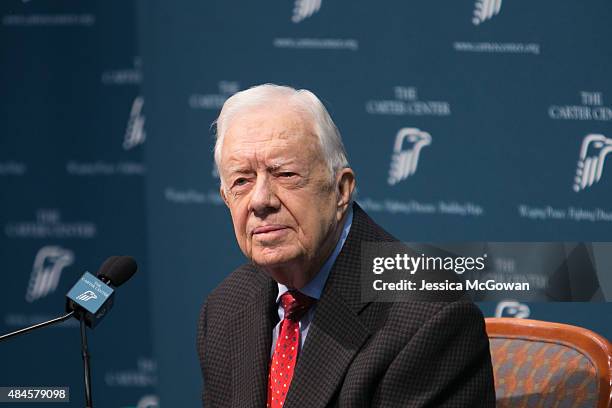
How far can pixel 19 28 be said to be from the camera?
4.95m

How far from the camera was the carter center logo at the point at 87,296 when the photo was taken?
7.47 feet

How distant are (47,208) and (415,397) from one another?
10.8 ft

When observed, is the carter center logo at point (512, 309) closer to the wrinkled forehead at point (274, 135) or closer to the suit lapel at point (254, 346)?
the suit lapel at point (254, 346)

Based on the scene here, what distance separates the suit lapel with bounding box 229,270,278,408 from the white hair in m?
0.39

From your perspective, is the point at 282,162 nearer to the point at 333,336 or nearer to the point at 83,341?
the point at 333,336

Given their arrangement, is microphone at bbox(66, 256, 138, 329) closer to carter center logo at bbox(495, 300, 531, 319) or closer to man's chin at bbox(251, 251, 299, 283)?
man's chin at bbox(251, 251, 299, 283)

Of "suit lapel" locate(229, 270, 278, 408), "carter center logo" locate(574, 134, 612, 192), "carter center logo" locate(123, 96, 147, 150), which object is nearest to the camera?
"suit lapel" locate(229, 270, 278, 408)

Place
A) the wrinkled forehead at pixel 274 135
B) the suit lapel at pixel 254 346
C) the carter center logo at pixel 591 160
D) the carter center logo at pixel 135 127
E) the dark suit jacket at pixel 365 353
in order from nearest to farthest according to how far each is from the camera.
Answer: the dark suit jacket at pixel 365 353
the wrinkled forehead at pixel 274 135
the suit lapel at pixel 254 346
the carter center logo at pixel 591 160
the carter center logo at pixel 135 127

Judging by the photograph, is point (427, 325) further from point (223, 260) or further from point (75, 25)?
point (75, 25)

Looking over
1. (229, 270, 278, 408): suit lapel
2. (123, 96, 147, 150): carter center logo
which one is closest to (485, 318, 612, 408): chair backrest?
(229, 270, 278, 408): suit lapel

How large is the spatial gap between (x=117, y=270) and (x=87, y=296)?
0.11 metres

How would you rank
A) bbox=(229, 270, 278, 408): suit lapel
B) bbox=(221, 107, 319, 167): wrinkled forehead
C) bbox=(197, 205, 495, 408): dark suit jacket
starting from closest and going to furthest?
bbox=(197, 205, 495, 408): dark suit jacket, bbox=(221, 107, 319, 167): wrinkled forehead, bbox=(229, 270, 278, 408): suit lapel

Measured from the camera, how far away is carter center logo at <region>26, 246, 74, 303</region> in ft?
16.1

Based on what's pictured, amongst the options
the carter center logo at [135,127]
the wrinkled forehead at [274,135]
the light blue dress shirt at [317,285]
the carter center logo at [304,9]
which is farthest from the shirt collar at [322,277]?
the carter center logo at [135,127]
